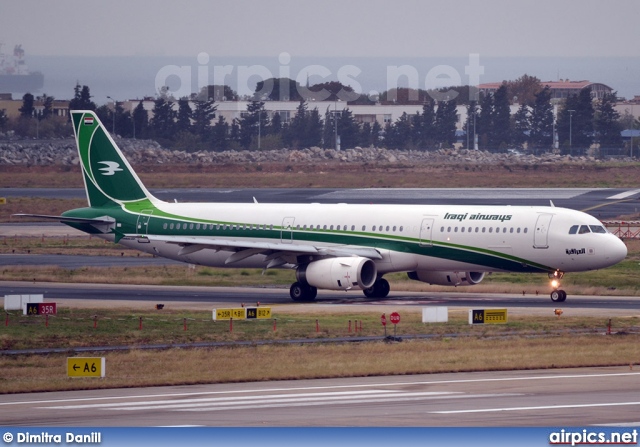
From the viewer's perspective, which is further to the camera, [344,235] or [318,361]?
[344,235]

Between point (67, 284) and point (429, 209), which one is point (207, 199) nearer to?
point (67, 284)

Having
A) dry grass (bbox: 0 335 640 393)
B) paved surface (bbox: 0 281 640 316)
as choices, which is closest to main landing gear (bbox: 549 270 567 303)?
paved surface (bbox: 0 281 640 316)

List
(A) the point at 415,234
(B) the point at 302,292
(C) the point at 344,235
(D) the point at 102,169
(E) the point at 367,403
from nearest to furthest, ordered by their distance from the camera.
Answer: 1. (E) the point at 367,403
2. (A) the point at 415,234
3. (B) the point at 302,292
4. (C) the point at 344,235
5. (D) the point at 102,169

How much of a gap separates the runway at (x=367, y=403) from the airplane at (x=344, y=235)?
65.7 ft

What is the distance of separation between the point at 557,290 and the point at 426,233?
649 centimetres

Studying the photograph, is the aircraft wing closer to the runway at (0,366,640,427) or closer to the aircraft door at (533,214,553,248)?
the aircraft door at (533,214,553,248)

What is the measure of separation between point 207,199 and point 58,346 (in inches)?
3070

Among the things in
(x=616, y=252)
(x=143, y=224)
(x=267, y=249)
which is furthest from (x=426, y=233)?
(x=143, y=224)

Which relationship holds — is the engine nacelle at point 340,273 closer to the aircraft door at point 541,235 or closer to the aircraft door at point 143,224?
the aircraft door at point 541,235

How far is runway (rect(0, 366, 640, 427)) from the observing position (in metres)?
24.5

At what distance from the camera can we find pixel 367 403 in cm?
2739

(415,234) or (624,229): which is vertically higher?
(415,234)

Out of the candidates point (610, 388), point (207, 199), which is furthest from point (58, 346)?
point (207, 199)

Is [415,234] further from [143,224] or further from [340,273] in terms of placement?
[143,224]
